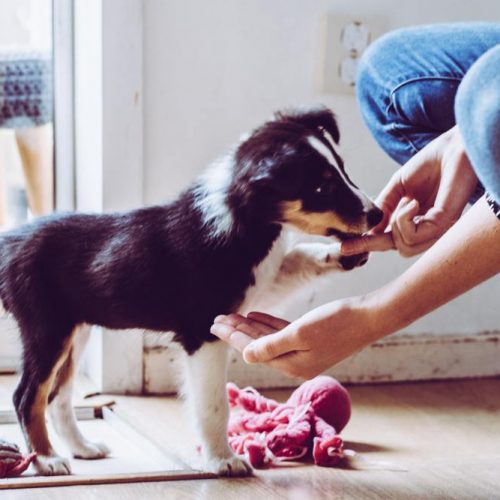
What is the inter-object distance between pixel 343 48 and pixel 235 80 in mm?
253

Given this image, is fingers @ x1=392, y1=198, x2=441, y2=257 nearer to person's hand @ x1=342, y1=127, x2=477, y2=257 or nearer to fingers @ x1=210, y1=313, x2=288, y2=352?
person's hand @ x1=342, y1=127, x2=477, y2=257

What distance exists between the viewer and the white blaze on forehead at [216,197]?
1.38 meters

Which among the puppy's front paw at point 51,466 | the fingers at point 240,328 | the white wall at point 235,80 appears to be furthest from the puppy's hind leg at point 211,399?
the white wall at point 235,80

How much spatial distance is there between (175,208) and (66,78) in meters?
0.73

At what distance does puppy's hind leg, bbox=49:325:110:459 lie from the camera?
1482mm

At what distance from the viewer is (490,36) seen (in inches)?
52.5

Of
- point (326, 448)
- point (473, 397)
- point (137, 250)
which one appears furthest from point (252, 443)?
point (473, 397)

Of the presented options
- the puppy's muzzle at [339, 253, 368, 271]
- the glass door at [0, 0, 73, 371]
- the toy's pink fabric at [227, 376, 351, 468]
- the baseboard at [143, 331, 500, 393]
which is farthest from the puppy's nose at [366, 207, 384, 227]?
the glass door at [0, 0, 73, 371]

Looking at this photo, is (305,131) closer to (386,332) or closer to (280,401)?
(386,332)

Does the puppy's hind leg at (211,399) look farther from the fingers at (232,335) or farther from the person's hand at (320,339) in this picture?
the person's hand at (320,339)

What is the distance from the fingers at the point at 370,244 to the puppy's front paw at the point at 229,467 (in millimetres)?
357

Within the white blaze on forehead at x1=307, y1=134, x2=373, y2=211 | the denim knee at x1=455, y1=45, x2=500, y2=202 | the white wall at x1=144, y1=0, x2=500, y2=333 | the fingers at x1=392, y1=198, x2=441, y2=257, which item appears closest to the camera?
the denim knee at x1=455, y1=45, x2=500, y2=202

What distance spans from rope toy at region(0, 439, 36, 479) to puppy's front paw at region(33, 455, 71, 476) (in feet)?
0.05

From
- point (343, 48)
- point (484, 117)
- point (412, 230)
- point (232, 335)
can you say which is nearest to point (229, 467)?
point (232, 335)
